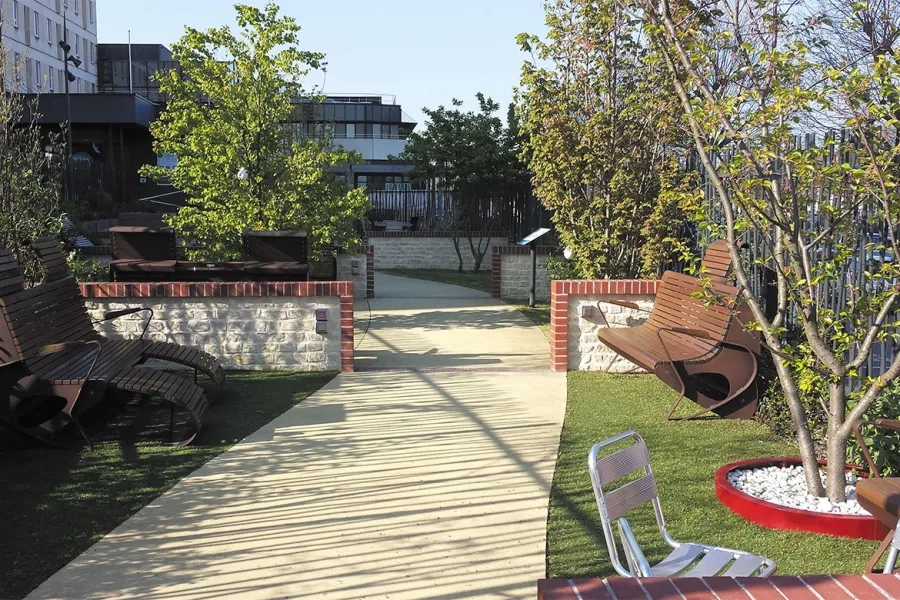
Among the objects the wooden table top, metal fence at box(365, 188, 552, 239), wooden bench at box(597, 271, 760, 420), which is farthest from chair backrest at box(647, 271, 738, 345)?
metal fence at box(365, 188, 552, 239)

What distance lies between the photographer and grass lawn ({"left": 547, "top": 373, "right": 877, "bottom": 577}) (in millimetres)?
4195

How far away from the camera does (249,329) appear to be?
8.68m

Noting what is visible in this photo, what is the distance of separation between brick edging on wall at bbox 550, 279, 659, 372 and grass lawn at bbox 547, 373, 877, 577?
83 centimetres

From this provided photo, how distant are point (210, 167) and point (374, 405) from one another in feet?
16.1

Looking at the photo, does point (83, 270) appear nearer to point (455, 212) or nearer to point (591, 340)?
point (591, 340)

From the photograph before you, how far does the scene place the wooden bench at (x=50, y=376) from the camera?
19.4 feet

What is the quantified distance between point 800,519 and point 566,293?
171 inches

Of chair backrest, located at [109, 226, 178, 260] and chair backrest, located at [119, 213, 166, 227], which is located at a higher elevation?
chair backrest, located at [119, 213, 166, 227]

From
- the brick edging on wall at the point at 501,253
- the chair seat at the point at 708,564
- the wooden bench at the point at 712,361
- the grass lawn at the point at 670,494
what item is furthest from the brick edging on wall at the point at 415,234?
the chair seat at the point at 708,564

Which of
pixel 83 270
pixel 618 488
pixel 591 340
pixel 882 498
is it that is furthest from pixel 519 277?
pixel 618 488

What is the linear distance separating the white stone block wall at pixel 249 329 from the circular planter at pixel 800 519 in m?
4.77

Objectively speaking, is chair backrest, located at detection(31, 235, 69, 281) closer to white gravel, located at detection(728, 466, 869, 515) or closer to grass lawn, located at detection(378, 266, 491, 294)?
white gravel, located at detection(728, 466, 869, 515)

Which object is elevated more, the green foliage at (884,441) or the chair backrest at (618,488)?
the chair backrest at (618,488)

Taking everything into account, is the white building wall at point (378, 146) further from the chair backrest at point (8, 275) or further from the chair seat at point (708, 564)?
the chair seat at point (708, 564)
